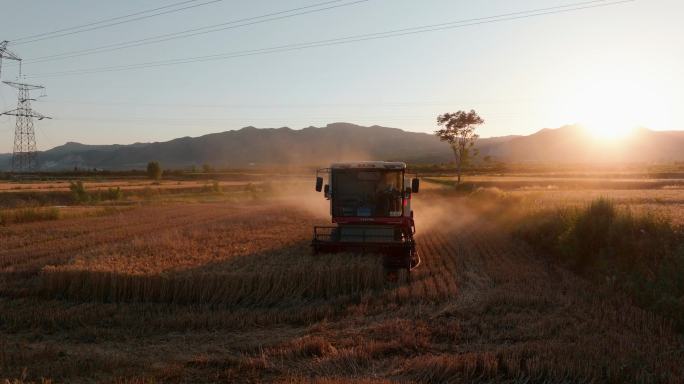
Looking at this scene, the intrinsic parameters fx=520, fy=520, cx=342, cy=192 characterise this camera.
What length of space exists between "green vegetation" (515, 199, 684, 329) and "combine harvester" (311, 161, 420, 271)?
447 centimetres

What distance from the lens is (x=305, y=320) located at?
9516 millimetres

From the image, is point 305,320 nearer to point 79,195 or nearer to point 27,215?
point 27,215

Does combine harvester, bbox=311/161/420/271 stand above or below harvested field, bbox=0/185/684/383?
above

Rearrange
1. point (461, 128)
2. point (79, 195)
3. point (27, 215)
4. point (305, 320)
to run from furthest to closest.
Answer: point (461, 128) → point (79, 195) → point (27, 215) → point (305, 320)

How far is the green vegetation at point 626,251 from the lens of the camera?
9.73 metres

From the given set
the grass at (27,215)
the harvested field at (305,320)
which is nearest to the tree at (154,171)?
the grass at (27,215)

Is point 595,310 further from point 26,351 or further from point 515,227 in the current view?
point 515,227

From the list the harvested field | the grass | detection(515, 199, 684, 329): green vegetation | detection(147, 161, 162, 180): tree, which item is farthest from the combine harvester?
detection(147, 161, 162, 180): tree

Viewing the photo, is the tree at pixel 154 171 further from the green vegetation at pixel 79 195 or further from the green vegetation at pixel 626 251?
the green vegetation at pixel 626 251

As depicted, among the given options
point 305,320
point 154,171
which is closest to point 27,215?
point 305,320

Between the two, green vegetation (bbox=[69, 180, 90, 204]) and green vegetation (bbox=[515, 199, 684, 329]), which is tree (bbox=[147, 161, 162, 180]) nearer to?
green vegetation (bbox=[69, 180, 90, 204])

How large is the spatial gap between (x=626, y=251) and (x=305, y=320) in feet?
26.2

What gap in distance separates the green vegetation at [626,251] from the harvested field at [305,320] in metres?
0.51

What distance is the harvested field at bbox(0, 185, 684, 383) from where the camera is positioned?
6.84m
